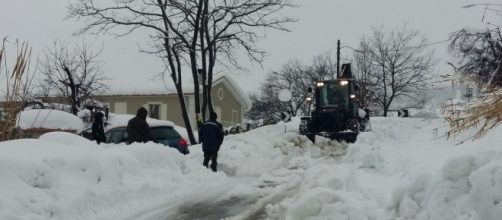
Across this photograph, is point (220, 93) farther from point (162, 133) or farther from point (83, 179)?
point (83, 179)

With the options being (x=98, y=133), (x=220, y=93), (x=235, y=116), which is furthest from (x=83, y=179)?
(x=235, y=116)

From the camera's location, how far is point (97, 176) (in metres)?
8.76

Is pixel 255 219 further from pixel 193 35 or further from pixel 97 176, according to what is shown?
pixel 193 35

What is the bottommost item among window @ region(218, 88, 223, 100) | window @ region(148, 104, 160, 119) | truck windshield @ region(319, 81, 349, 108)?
window @ region(148, 104, 160, 119)

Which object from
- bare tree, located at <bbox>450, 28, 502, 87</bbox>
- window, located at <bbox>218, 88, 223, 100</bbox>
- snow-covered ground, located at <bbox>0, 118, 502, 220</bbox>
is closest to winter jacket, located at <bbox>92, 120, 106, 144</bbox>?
snow-covered ground, located at <bbox>0, 118, 502, 220</bbox>

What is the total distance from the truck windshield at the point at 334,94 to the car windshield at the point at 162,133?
36.6 ft

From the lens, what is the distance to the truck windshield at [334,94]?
24.2 m

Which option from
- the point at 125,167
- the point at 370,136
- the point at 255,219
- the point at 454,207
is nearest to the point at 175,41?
the point at 370,136

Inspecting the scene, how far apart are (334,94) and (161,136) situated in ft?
39.2

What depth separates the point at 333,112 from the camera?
23.5 m

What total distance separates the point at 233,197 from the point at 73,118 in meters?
9.12

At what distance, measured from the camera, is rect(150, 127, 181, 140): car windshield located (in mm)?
14133

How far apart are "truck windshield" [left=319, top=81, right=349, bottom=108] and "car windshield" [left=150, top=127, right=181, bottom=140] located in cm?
1116

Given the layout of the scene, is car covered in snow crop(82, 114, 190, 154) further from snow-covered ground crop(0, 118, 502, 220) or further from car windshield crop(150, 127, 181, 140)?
snow-covered ground crop(0, 118, 502, 220)
